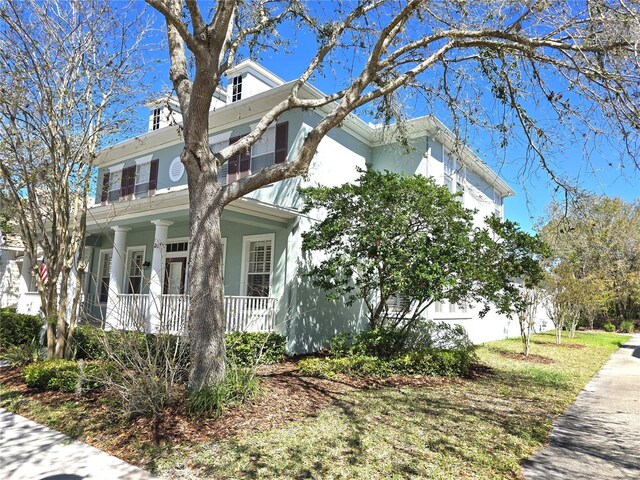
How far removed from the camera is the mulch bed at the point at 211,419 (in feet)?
16.4

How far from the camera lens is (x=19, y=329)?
12.0m

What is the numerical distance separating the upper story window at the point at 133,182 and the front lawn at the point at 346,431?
362 inches

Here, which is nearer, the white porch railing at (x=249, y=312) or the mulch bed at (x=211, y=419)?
the mulch bed at (x=211, y=419)

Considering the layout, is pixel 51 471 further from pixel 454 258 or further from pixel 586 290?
pixel 586 290

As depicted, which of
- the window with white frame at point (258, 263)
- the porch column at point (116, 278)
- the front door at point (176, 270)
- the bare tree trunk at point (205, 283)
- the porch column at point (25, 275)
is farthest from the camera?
the porch column at point (25, 275)

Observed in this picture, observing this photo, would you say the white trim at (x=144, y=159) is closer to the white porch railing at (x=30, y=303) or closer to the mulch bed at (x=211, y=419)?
the white porch railing at (x=30, y=303)

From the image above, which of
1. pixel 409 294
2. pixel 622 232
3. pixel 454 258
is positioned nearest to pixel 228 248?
pixel 409 294

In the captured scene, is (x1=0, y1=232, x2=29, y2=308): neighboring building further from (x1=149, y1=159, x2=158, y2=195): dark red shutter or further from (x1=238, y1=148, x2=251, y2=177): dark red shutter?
(x1=238, y1=148, x2=251, y2=177): dark red shutter

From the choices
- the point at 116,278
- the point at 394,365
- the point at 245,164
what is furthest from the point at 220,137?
the point at 394,365

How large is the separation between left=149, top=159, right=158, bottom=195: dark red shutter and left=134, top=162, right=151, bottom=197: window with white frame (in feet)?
0.58

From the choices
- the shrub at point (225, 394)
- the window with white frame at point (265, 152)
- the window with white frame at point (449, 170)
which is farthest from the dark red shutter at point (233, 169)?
the shrub at point (225, 394)

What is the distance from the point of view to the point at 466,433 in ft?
17.5

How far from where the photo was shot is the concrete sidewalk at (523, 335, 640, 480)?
4.34 meters

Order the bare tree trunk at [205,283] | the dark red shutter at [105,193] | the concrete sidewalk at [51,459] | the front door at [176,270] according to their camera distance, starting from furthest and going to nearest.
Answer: the dark red shutter at [105,193] < the front door at [176,270] < the bare tree trunk at [205,283] < the concrete sidewalk at [51,459]
